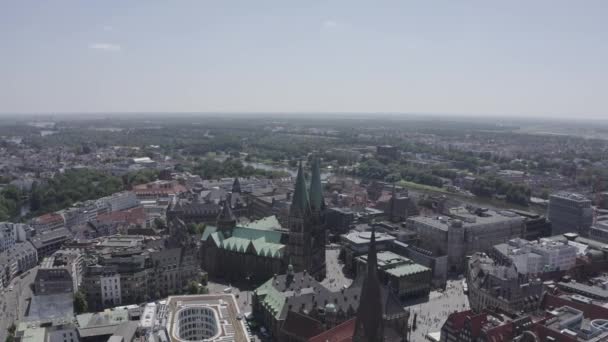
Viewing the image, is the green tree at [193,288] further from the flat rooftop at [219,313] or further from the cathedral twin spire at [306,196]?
the cathedral twin spire at [306,196]

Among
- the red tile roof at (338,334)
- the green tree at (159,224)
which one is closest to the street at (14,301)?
the green tree at (159,224)

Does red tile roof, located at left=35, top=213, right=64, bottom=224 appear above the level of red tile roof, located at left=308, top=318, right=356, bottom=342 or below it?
below

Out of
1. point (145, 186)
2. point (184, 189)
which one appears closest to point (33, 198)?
point (145, 186)

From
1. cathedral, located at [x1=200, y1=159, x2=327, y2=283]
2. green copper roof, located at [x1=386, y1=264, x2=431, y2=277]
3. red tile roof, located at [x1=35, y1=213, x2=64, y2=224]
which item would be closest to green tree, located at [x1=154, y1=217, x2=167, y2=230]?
red tile roof, located at [x1=35, y1=213, x2=64, y2=224]

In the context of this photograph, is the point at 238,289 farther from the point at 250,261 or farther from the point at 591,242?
the point at 591,242

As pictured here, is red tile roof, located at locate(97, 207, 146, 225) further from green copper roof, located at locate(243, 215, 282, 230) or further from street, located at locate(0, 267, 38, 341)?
green copper roof, located at locate(243, 215, 282, 230)

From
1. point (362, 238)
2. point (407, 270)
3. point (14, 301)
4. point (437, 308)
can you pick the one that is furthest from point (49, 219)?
point (437, 308)
